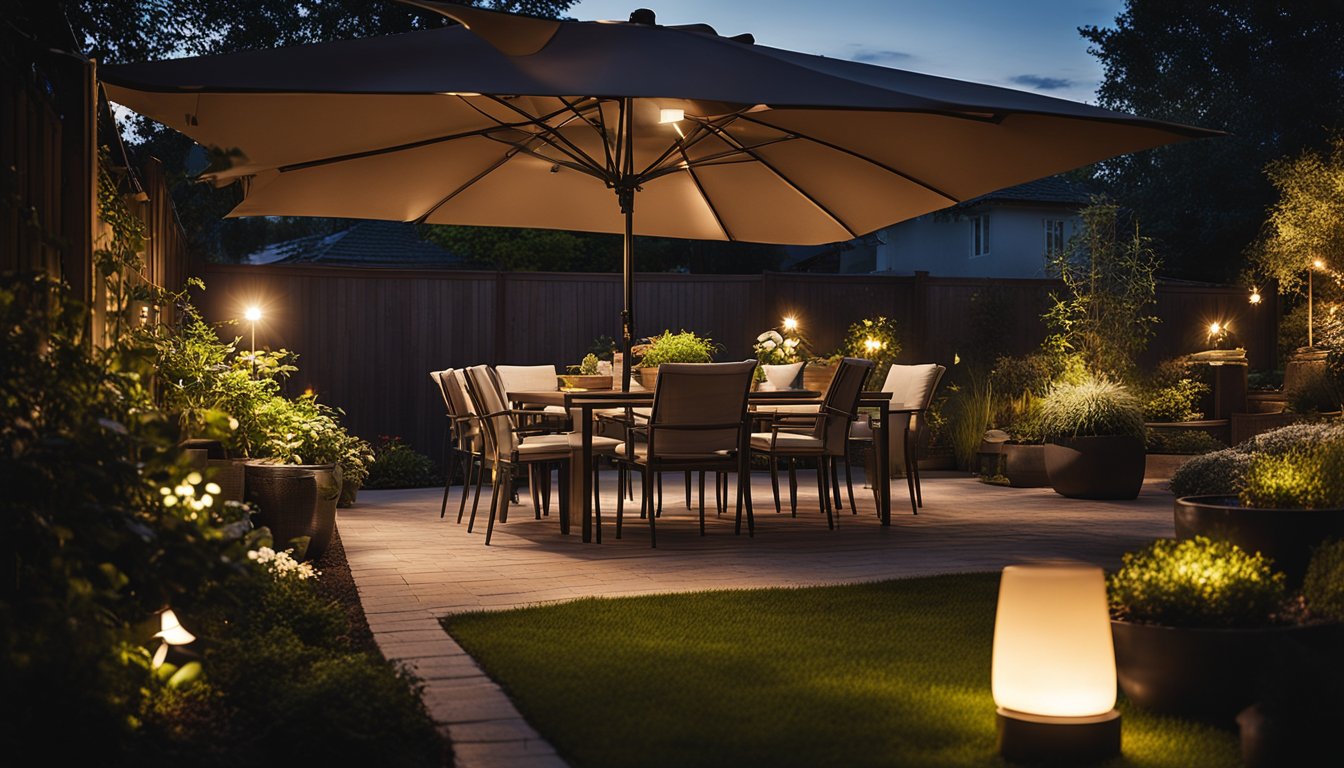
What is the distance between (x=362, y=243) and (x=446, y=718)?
17920mm

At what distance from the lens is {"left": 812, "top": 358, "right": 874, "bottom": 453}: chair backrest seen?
21.3ft

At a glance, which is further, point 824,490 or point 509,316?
point 509,316

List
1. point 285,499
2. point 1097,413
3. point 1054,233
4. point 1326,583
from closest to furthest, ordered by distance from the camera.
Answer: point 1326,583, point 285,499, point 1097,413, point 1054,233

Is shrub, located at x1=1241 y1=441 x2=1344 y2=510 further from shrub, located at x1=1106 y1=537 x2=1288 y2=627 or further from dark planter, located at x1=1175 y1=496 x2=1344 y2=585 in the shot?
shrub, located at x1=1106 y1=537 x2=1288 y2=627

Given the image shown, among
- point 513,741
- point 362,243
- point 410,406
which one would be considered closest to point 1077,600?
point 513,741

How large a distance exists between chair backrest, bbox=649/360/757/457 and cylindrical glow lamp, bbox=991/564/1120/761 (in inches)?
124

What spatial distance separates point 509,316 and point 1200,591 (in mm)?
8461

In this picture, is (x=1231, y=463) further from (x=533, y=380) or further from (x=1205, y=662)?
(x=533, y=380)

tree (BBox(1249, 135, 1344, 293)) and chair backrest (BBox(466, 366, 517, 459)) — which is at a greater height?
tree (BBox(1249, 135, 1344, 293))

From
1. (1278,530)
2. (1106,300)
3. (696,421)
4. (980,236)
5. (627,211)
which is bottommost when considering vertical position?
(1278,530)

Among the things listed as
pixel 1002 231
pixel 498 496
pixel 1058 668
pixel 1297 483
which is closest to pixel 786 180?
pixel 498 496

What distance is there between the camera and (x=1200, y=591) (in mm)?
2969

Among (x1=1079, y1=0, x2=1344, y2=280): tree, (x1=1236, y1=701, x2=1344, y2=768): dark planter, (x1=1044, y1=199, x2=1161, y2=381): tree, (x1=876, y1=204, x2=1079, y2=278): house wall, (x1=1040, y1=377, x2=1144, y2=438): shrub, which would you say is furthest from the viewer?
(x1=876, y1=204, x2=1079, y2=278): house wall

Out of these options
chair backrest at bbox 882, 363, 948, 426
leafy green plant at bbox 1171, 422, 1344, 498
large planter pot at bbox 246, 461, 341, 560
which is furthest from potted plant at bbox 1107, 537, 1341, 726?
chair backrest at bbox 882, 363, 948, 426
